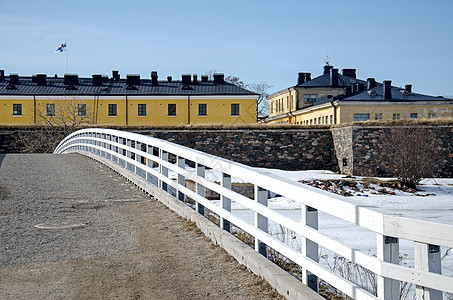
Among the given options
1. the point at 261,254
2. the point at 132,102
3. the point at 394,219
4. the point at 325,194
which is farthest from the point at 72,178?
the point at 132,102

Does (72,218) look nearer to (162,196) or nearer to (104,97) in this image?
(162,196)

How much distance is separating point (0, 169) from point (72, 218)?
8.06 m

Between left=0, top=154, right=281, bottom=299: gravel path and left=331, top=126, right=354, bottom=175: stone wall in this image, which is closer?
left=0, top=154, right=281, bottom=299: gravel path

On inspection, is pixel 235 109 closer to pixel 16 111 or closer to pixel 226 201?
pixel 16 111

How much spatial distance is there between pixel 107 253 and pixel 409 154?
30.1 m

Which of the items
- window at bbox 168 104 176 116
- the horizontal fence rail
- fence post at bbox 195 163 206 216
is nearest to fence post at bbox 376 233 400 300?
the horizontal fence rail

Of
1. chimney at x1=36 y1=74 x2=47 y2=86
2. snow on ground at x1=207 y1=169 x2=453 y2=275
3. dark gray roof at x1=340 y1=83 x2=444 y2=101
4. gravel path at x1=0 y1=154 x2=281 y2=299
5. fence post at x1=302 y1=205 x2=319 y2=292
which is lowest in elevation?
snow on ground at x1=207 y1=169 x2=453 y2=275

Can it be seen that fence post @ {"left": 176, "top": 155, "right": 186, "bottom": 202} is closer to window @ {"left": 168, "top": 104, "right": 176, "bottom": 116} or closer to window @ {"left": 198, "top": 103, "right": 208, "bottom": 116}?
window @ {"left": 198, "top": 103, "right": 208, "bottom": 116}

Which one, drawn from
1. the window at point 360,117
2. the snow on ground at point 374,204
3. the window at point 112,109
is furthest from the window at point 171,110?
the snow on ground at point 374,204

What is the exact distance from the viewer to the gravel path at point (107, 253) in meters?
5.23

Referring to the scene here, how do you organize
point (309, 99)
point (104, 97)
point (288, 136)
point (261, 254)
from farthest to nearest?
point (309, 99)
point (104, 97)
point (288, 136)
point (261, 254)

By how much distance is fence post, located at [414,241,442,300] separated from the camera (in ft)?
10.7

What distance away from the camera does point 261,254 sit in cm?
576

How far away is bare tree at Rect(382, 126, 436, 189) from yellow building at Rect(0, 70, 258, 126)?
2173 centimetres
